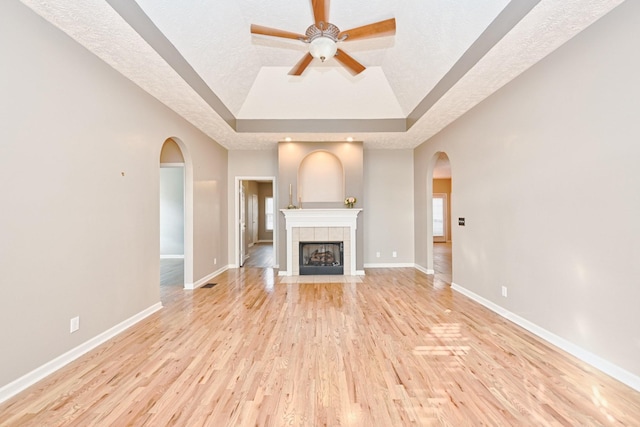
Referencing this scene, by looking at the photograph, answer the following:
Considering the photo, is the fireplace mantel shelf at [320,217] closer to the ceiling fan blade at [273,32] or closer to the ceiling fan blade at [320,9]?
the ceiling fan blade at [273,32]

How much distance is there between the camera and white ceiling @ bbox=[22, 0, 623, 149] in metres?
2.43

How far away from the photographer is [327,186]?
6605 millimetres

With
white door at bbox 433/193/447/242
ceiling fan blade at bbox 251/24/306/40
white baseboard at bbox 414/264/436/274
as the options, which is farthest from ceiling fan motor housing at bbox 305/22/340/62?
white door at bbox 433/193/447/242

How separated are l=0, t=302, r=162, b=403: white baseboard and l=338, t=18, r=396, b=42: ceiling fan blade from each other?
3.80 metres

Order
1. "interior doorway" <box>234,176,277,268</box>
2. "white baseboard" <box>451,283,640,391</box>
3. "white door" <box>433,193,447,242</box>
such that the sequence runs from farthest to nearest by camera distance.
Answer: "white door" <box>433,193,447,242</box>, "interior doorway" <box>234,176,277,268</box>, "white baseboard" <box>451,283,640,391</box>

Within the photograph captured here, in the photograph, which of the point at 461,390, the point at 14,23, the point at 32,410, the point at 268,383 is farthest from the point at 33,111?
the point at 461,390

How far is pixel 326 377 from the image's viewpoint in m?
2.25

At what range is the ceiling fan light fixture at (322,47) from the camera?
286 cm

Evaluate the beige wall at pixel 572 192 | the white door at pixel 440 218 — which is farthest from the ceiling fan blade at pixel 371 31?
the white door at pixel 440 218

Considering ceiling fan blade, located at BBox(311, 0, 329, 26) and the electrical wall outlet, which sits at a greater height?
ceiling fan blade, located at BBox(311, 0, 329, 26)

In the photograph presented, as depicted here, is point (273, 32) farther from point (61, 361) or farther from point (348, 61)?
point (61, 361)

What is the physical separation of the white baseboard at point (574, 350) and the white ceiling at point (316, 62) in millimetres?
2714

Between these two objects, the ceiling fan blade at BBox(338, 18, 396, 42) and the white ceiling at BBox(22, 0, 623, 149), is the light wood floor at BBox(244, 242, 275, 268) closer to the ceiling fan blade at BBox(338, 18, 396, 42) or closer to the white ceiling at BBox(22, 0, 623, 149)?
the white ceiling at BBox(22, 0, 623, 149)

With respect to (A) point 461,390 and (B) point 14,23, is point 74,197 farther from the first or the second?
(A) point 461,390
